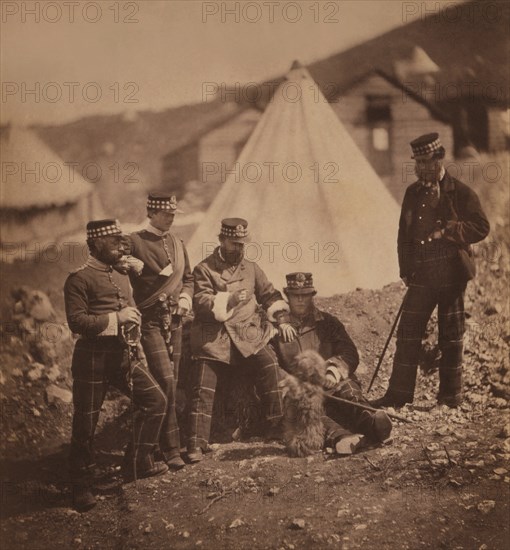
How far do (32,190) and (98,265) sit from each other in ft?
2.21

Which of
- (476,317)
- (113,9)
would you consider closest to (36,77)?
(113,9)

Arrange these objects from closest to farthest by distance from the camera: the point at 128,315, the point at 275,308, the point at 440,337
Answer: the point at 128,315, the point at 275,308, the point at 440,337

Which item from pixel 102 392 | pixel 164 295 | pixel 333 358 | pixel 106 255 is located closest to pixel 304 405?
pixel 333 358

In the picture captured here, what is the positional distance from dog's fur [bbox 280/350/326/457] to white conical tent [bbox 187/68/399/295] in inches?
18.1

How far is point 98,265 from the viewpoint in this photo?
3783mm

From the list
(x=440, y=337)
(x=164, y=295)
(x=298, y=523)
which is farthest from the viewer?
(x=440, y=337)

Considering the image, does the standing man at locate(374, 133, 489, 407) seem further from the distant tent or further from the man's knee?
the distant tent

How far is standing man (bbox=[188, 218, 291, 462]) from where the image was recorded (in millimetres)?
3936

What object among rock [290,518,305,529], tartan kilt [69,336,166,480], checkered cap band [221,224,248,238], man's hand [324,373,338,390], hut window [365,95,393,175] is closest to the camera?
rock [290,518,305,529]

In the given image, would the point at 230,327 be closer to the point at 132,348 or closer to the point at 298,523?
the point at 132,348

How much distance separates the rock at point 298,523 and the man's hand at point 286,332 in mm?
887

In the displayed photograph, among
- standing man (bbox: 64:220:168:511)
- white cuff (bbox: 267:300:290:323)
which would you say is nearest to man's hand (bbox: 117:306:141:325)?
standing man (bbox: 64:220:168:511)

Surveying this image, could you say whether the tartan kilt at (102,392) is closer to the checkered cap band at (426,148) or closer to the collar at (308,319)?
→ the collar at (308,319)

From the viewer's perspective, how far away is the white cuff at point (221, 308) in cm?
394
